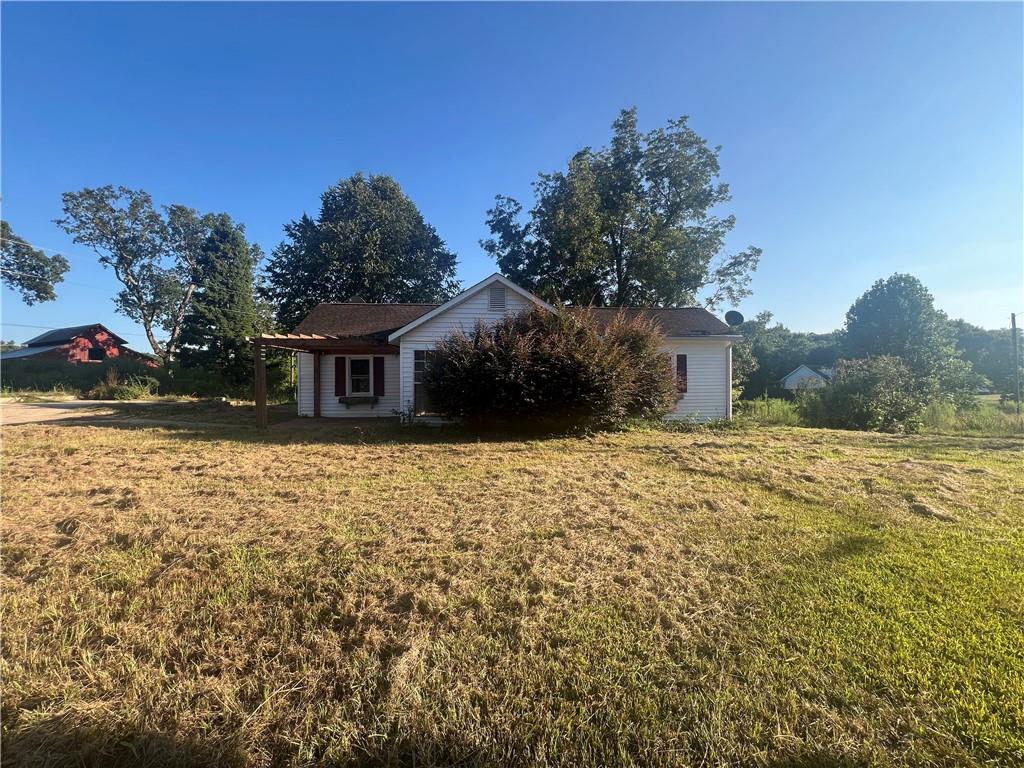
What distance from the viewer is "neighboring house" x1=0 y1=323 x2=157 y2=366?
1489 inches

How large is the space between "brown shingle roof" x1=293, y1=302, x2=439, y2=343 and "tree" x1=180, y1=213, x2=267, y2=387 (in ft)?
42.7

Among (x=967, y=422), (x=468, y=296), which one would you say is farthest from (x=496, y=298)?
(x=967, y=422)

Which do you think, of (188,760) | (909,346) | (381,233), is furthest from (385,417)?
(909,346)

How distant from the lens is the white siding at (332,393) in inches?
585

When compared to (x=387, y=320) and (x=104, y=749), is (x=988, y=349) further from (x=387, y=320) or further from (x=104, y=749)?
(x=104, y=749)

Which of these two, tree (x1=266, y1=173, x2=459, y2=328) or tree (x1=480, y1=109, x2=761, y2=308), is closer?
tree (x1=480, y1=109, x2=761, y2=308)

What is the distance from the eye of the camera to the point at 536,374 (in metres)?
9.79

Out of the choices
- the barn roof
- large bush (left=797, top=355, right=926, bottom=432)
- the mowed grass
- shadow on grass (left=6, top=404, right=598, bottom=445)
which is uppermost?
the barn roof

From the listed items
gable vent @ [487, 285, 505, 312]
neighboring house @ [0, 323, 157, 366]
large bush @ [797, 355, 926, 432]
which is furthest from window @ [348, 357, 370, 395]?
neighboring house @ [0, 323, 157, 366]

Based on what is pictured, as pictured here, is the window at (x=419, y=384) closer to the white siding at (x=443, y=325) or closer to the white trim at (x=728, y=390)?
the white siding at (x=443, y=325)

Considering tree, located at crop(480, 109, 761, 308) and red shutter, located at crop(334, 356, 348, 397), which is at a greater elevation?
tree, located at crop(480, 109, 761, 308)

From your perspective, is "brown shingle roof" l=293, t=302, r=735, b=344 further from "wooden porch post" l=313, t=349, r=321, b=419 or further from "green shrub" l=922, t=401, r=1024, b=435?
"green shrub" l=922, t=401, r=1024, b=435

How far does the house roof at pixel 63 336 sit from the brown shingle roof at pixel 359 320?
40198 millimetres

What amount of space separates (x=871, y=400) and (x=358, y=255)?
27.4m
